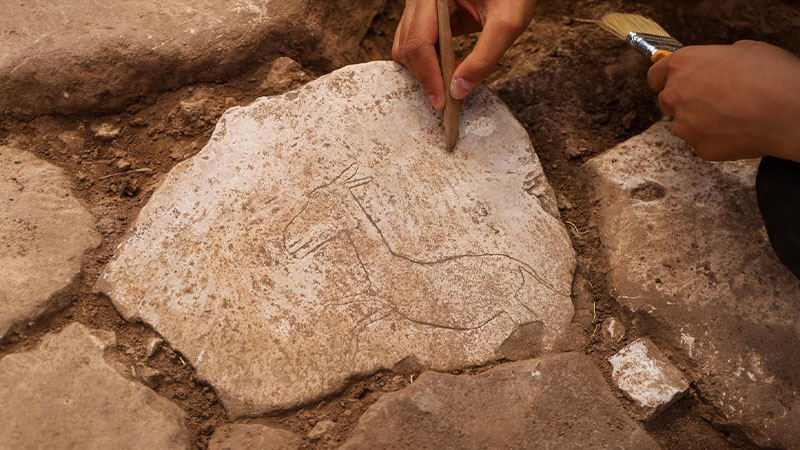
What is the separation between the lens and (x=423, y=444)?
4.33 feet

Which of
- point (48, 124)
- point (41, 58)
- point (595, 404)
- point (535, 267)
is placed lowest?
point (595, 404)

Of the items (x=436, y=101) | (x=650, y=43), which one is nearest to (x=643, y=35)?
(x=650, y=43)

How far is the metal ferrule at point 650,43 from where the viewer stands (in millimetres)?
1632

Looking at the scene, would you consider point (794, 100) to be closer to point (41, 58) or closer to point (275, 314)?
point (275, 314)

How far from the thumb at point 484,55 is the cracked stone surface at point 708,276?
37 centimetres

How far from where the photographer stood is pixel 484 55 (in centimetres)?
152

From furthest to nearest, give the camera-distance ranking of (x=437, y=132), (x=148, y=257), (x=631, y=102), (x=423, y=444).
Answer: (x=631, y=102) < (x=437, y=132) < (x=148, y=257) < (x=423, y=444)

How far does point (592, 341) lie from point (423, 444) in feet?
1.40

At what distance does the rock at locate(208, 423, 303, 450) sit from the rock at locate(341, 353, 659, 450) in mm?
112

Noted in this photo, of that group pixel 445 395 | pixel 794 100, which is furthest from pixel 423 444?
pixel 794 100

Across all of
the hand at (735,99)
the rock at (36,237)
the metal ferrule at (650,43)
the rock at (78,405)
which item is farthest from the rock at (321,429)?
the metal ferrule at (650,43)

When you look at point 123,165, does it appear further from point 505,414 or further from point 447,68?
point 505,414

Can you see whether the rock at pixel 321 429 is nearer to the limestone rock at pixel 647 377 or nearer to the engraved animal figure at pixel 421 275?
the engraved animal figure at pixel 421 275

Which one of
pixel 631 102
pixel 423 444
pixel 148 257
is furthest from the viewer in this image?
pixel 631 102
